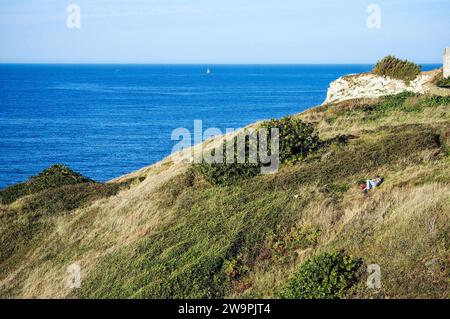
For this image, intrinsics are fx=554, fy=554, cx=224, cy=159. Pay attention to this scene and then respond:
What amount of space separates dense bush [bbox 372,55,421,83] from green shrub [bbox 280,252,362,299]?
1317 inches

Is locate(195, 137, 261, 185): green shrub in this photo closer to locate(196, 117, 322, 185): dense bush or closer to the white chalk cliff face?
locate(196, 117, 322, 185): dense bush

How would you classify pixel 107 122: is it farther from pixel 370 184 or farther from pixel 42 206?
pixel 370 184

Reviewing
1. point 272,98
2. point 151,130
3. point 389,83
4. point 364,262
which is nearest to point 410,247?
point 364,262

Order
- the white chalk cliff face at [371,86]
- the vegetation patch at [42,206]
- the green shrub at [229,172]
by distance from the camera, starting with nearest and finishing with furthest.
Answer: the vegetation patch at [42,206] → the green shrub at [229,172] → the white chalk cliff face at [371,86]

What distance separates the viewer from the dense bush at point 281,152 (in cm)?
2166

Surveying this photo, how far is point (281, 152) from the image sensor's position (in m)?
22.5

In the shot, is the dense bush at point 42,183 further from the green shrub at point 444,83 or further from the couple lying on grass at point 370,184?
the green shrub at point 444,83

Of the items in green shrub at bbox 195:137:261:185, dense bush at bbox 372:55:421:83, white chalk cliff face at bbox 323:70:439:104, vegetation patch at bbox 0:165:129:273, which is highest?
dense bush at bbox 372:55:421:83

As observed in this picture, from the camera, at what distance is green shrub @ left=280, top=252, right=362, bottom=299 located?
13862mm

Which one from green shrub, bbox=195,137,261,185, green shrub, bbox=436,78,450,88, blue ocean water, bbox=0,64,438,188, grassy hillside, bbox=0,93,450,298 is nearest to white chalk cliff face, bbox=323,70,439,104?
green shrub, bbox=436,78,450,88

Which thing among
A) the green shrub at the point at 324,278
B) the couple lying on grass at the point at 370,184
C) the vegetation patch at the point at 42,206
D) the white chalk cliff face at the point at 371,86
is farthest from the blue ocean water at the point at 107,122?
the green shrub at the point at 324,278

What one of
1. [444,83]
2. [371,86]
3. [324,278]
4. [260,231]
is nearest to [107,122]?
[371,86]

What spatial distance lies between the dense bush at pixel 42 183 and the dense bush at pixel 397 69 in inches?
1103

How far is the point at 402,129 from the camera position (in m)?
25.3
